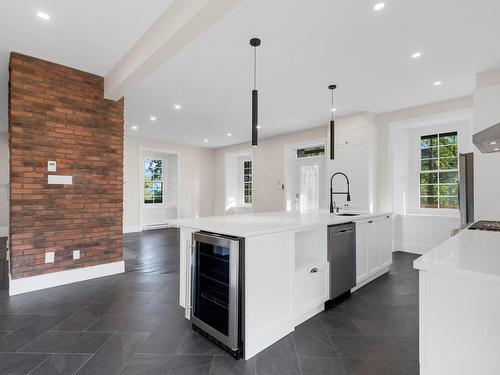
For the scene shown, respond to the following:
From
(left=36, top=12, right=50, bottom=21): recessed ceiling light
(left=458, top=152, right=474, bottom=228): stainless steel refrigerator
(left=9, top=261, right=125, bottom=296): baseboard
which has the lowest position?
(left=9, top=261, right=125, bottom=296): baseboard

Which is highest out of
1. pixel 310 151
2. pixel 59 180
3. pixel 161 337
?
pixel 310 151

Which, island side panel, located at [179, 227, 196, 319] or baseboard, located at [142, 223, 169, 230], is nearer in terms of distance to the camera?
island side panel, located at [179, 227, 196, 319]

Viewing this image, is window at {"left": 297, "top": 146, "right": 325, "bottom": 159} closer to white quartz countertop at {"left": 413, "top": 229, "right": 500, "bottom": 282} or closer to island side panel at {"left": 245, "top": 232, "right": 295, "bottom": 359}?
island side panel at {"left": 245, "top": 232, "right": 295, "bottom": 359}

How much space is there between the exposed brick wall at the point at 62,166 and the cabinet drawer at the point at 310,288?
8.76 feet

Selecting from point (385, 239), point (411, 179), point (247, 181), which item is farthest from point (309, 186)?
point (385, 239)

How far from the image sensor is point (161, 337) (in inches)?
80.0

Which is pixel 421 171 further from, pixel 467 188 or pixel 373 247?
pixel 373 247

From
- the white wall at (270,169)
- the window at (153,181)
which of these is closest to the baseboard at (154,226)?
the window at (153,181)

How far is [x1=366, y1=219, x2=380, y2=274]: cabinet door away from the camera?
10.3 ft

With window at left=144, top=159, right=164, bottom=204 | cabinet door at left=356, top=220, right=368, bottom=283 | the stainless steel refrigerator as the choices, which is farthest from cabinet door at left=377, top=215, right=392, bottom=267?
window at left=144, top=159, right=164, bottom=204

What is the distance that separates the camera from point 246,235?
5.62ft

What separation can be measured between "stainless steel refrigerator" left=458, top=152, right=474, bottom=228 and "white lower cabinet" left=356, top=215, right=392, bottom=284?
98cm

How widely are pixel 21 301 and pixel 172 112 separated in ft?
11.7

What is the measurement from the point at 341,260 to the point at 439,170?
3387mm
